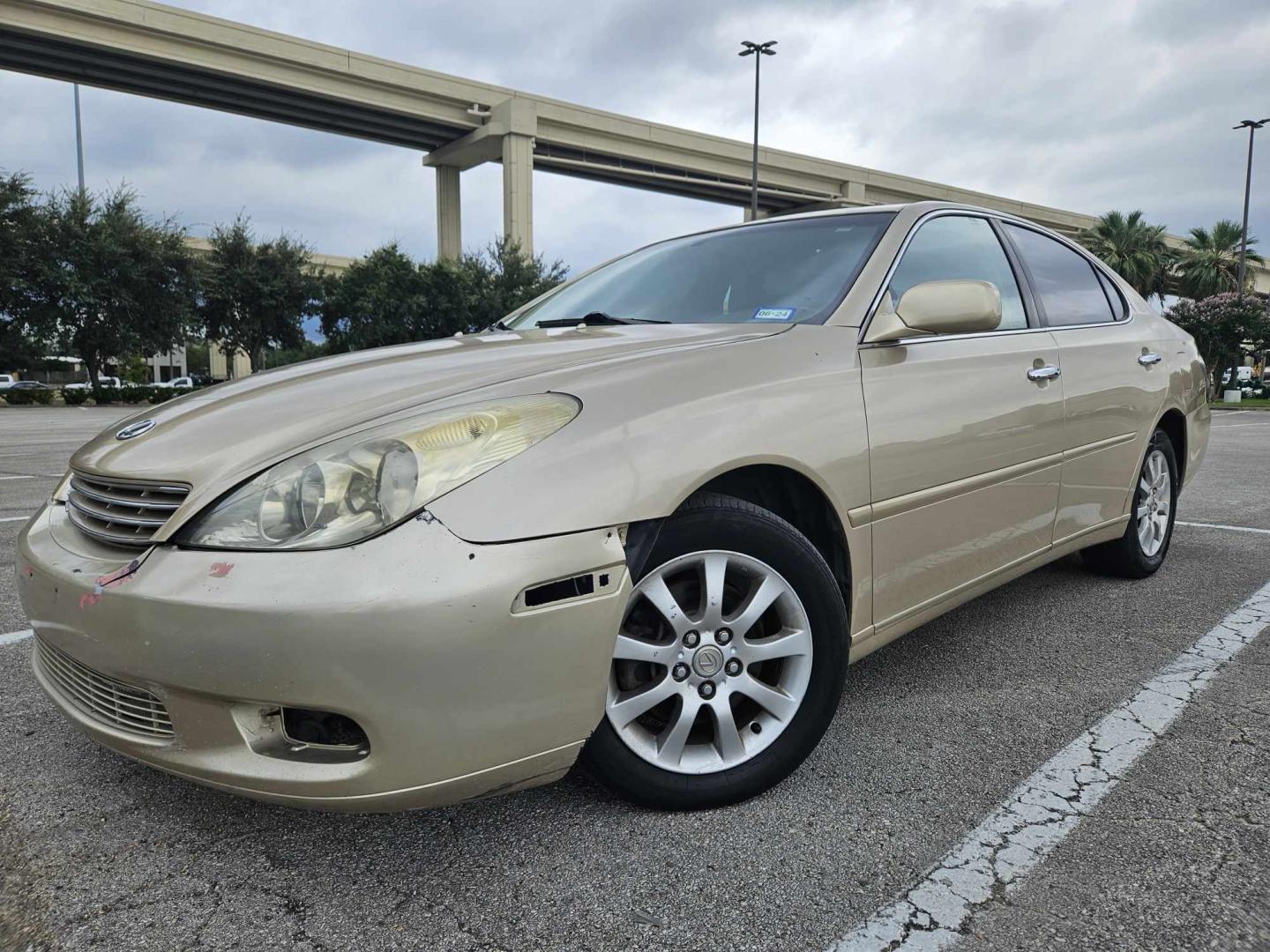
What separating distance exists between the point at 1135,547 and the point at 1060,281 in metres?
1.18

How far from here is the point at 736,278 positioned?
277cm

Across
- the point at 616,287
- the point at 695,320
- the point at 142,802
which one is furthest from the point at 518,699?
the point at 616,287

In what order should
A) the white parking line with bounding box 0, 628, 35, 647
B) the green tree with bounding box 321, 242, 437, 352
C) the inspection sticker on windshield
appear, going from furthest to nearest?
the green tree with bounding box 321, 242, 437, 352
the white parking line with bounding box 0, 628, 35, 647
the inspection sticker on windshield

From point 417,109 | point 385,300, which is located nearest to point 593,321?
point 385,300

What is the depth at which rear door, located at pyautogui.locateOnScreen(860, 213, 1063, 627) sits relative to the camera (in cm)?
230

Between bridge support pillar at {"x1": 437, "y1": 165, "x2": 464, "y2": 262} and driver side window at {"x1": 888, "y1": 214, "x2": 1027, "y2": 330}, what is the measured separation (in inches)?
1570

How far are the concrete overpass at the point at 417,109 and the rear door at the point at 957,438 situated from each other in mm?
30784

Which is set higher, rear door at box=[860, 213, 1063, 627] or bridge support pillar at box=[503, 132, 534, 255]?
bridge support pillar at box=[503, 132, 534, 255]

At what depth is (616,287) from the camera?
123 inches

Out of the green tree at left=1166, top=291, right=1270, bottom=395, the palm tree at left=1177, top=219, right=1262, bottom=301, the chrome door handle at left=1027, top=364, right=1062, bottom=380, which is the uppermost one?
the palm tree at left=1177, top=219, right=1262, bottom=301

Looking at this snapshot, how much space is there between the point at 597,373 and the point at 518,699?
71 centimetres

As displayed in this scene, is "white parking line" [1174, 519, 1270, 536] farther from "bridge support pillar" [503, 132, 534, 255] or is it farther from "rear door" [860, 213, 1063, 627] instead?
"bridge support pillar" [503, 132, 534, 255]

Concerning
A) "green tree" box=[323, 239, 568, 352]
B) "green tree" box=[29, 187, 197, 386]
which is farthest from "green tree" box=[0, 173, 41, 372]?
"green tree" box=[323, 239, 568, 352]

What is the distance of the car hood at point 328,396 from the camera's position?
178 centimetres
